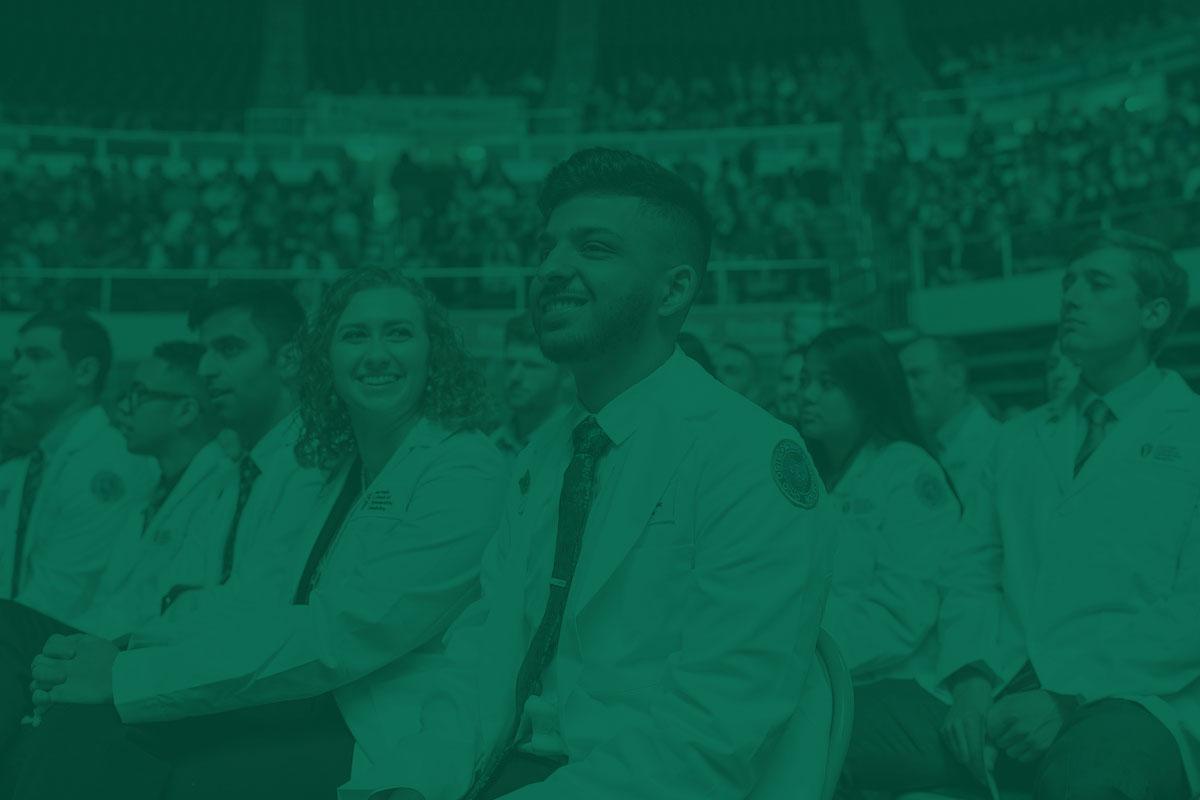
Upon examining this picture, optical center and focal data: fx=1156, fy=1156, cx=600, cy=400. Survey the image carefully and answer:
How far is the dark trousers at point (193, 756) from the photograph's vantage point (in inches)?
82.8

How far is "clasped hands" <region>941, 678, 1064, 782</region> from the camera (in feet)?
7.22

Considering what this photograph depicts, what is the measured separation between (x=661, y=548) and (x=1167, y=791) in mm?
1061

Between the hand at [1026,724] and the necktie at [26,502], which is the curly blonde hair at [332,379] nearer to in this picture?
the hand at [1026,724]

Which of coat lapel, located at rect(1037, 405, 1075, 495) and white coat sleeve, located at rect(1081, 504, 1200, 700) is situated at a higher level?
coat lapel, located at rect(1037, 405, 1075, 495)

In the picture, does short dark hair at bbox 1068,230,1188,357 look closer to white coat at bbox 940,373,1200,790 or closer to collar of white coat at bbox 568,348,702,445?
white coat at bbox 940,373,1200,790

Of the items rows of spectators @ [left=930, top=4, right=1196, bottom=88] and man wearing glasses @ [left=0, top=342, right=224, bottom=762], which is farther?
rows of spectators @ [left=930, top=4, right=1196, bottom=88]

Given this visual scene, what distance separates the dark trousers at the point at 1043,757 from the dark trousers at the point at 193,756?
3.64 ft

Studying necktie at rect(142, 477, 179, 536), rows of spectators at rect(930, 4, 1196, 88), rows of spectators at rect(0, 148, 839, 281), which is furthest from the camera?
rows of spectators at rect(930, 4, 1196, 88)

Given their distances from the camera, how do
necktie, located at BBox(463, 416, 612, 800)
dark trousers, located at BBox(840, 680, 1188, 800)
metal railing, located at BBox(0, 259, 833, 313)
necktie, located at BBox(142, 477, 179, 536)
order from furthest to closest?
1. metal railing, located at BBox(0, 259, 833, 313)
2. necktie, located at BBox(142, 477, 179, 536)
3. dark trousers, located at BBox(840, 680, 1188, 800)
4. necktie, located at BBox(463, 416, 612, 800)

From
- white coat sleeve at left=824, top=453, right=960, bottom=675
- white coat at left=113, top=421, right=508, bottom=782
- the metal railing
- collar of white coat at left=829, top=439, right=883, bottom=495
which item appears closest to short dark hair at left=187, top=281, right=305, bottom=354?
white coat at left=113, top=421, right=508, bottom=782

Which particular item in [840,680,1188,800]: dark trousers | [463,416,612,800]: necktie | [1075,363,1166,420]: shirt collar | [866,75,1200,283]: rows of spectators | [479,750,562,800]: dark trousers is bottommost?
[840,680,1188,800]: dark trousers

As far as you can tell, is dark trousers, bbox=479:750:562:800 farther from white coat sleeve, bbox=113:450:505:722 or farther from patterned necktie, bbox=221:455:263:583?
patterned necktie, bbox=221:455:263:583

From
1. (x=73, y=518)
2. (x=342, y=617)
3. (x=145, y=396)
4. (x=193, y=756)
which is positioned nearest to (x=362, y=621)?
(x=342, y=617)

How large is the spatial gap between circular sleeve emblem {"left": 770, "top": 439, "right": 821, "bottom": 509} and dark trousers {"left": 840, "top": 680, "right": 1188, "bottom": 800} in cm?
74
